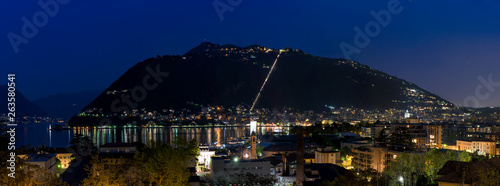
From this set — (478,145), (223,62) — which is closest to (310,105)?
(223,62)

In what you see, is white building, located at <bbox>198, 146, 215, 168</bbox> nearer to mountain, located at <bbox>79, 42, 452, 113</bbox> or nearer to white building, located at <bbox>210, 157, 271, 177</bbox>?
white building, located at <bbox>210, 157, 271, 177</bbox>

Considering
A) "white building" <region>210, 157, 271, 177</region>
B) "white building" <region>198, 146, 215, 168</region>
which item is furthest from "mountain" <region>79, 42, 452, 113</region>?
"white building" <region>210, 157, 271, 177</region>

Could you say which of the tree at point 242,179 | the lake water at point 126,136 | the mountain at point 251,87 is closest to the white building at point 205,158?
the tree at point 242,179

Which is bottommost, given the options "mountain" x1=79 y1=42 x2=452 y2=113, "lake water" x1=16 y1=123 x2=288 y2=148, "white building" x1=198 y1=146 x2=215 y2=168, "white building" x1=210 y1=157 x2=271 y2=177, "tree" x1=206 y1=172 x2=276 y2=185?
"lake water" x1=16 y1=123 x2=288 y2=148

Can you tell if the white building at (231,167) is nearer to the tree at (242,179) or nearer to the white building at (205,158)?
the tree at (242,179)

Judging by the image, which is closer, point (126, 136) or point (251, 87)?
point (126, 136)

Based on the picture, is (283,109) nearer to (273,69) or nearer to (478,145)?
(273,69)

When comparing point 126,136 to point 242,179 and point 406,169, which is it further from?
point 406,169

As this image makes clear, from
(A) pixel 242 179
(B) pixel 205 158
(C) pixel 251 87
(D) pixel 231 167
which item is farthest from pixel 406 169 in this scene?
(C) pixel 251 87
